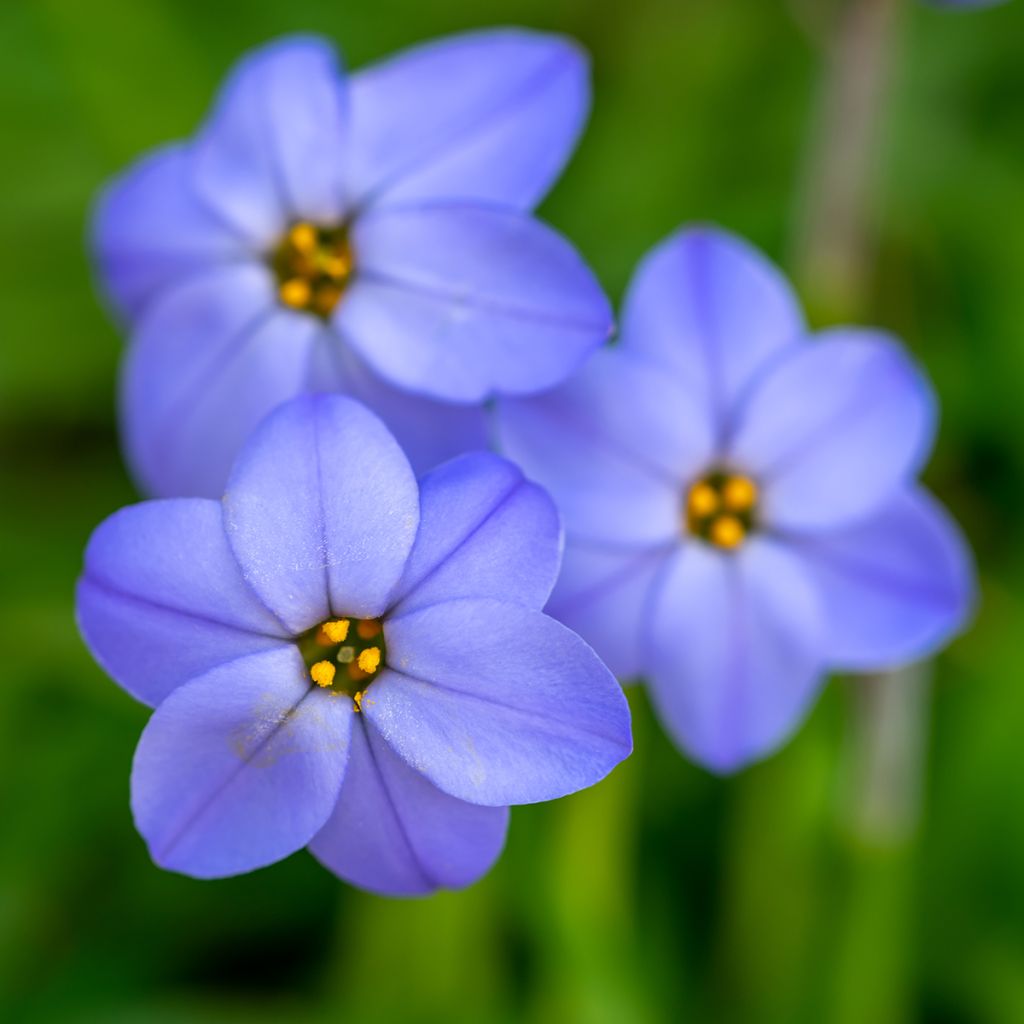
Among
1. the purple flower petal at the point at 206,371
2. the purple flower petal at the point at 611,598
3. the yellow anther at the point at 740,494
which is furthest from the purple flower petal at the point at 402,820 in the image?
the yellow anther at the point at 740,494

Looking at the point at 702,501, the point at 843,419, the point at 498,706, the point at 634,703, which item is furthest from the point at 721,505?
the point at 498,706

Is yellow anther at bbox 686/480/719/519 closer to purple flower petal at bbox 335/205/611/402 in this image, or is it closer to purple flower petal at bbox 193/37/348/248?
purple flower petal at bbox 335/205/611/402

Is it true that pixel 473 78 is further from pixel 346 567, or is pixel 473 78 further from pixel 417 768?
pixel 417 768

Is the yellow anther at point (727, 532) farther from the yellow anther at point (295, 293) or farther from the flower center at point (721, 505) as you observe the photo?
the yellow anther at point (295, 293)

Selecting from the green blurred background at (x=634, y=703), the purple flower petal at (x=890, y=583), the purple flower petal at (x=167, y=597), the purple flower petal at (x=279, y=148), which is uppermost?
the purple flower petal at (x=279, y=148)

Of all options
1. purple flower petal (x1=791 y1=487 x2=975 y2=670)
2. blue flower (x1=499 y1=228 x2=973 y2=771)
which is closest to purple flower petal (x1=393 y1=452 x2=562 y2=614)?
blue flower (x1=499 y1=228 x2=973 y2=771)

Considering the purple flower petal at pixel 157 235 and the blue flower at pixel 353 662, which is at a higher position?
the purple flower petal at pixel 157 235

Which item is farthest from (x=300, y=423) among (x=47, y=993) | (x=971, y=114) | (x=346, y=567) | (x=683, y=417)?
(x=971, y=114)

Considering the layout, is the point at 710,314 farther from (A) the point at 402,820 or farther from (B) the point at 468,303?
(A) the point at 402,820

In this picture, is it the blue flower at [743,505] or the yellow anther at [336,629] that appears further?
the blue flower at [743,505]
